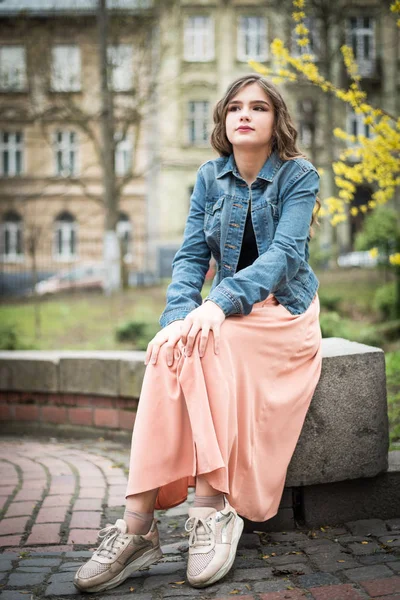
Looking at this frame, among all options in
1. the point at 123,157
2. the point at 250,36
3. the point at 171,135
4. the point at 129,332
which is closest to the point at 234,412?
the point at 129,332

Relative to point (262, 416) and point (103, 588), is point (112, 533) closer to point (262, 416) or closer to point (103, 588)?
point (103, 588)

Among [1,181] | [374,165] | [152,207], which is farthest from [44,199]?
[374,165]

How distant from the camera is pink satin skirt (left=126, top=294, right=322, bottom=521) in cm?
246

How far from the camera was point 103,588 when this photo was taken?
2.42 metres

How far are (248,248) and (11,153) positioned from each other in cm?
2810

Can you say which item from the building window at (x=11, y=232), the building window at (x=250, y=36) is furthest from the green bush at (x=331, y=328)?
the building window at (x=250, y=36)

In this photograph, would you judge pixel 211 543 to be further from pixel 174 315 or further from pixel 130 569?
pixel 174 315

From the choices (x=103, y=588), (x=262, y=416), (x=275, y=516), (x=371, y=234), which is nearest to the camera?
(x=103, y=588)

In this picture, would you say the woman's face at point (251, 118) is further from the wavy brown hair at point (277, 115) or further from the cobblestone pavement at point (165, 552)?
the cobblestone pavement at point (165, 552)

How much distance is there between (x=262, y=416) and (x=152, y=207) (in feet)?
85.3

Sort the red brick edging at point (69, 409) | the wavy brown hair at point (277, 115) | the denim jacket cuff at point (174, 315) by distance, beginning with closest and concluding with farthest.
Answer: the denim jacket cuff at point (174, 315) < the wavy brown hair at point (277, 115) < the red brick edging at point (69, 409)

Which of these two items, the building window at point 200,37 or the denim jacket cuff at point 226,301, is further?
the building window at point 200,37

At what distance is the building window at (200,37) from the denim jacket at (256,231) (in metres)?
25.8

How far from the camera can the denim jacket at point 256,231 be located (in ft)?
9.07
